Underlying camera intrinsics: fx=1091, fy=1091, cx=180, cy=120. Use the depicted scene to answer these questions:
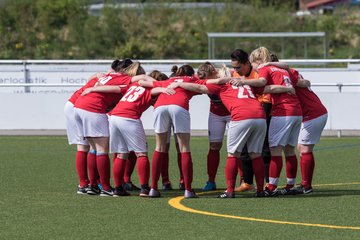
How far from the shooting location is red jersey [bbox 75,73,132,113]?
47.3ft

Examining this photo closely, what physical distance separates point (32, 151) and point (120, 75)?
823 cm

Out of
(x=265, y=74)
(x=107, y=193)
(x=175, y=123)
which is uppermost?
(x=265, y=74)

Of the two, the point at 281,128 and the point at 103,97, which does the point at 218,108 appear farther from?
the point at 103,97

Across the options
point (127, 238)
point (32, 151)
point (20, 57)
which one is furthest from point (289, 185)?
point (20, 57)

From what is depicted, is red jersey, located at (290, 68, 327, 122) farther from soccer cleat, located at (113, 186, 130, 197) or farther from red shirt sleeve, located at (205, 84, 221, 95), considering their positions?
soccer cleat, located at (113, 186, 130, 197)

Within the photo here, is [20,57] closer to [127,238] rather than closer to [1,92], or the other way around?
[1,92]

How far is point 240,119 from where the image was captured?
1365 centimetres

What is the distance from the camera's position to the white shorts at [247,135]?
13.6 metres

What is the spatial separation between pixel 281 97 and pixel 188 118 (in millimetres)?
1237

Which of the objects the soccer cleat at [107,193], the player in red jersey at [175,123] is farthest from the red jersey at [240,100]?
the soccer cleat at [107,193]

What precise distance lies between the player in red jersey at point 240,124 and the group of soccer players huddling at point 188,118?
1 centimetres

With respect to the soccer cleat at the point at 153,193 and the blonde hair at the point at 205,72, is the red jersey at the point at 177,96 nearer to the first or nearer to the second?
the blonde hair at the point at 205,72

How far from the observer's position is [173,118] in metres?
13.9

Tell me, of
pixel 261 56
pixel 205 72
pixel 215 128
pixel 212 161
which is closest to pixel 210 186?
pixel 212 161
